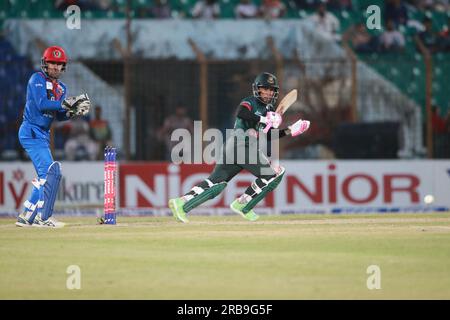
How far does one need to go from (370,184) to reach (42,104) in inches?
326

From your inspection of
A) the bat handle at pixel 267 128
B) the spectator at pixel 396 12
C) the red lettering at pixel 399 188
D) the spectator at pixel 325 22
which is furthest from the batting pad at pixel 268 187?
the spectator at pixel 396 12

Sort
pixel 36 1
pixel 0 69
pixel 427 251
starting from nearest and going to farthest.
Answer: pixel 427 251, pixel 0 69, pixel 36 1

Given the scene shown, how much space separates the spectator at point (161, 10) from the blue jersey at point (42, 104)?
38.2ft

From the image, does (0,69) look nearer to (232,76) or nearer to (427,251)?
(232,76)

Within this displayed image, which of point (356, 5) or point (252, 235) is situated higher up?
point (356, 5)

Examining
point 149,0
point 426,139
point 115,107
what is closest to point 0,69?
point 115,107

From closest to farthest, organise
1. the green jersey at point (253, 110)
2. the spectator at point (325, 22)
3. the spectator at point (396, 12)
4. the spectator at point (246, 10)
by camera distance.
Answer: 1. the green jersey at point (253, 110)
2. the spectator at point (325, 22)
3. the spectator at point (246, 10)
4. the spectator at point (396, 12)

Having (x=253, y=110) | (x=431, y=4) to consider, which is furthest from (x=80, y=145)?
(x=431, y=4)

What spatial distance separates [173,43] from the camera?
23344mm

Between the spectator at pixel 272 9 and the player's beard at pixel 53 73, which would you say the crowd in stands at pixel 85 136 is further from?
the player's beard at pixel 53 73

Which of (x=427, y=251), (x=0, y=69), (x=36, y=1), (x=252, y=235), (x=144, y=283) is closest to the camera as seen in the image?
(x=144, y=283)

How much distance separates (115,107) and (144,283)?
39.8 feet

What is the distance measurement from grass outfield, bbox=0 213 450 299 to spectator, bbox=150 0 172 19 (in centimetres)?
1120

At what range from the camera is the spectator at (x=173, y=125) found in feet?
68.1
